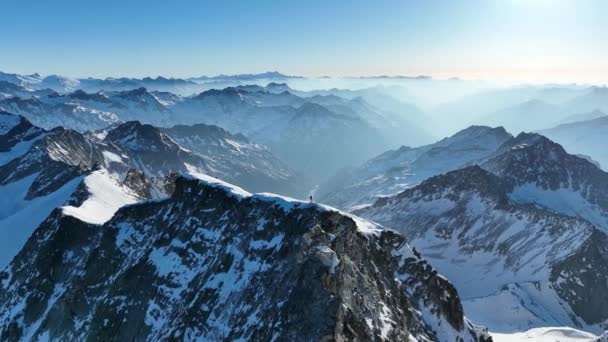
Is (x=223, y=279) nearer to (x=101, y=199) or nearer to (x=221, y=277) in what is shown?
(x=221, y=277)

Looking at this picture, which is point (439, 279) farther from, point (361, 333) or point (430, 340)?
point (361, 333)

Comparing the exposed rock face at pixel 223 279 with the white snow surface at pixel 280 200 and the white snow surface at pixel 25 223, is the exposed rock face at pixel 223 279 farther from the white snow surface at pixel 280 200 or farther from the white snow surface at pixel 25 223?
the white snow surface at pixel 25 223

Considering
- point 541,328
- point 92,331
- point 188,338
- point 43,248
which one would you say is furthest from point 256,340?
point 541,328

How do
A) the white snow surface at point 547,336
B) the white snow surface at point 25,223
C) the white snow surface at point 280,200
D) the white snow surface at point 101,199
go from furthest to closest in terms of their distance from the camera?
the white snow surface at point 547,336, the white snow surface at point 25,223, the white snow surface at point 101,199, the white snow surface at point 280,200

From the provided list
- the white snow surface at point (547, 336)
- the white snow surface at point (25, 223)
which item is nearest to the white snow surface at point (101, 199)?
the white snow surface at point (25, 223)

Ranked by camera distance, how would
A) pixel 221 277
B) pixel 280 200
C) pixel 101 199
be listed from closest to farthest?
pixel 221 277, pixel 280 200, pixel 101 199

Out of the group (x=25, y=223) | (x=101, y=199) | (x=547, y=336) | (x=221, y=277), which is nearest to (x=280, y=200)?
(x=221, y=277)
